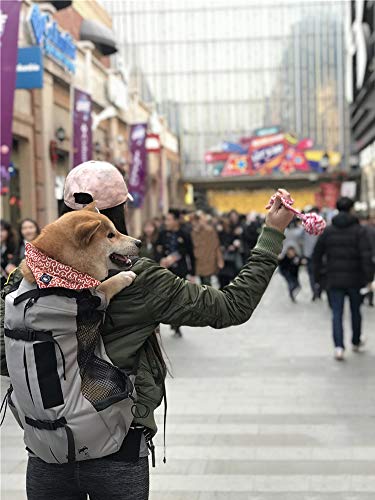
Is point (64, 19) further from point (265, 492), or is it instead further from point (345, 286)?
point (265, 492)

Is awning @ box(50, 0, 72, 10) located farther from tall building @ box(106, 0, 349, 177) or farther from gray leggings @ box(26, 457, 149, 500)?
tall building @ box(106, 0, 349, 177)

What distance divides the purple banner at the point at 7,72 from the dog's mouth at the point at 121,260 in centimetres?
1019

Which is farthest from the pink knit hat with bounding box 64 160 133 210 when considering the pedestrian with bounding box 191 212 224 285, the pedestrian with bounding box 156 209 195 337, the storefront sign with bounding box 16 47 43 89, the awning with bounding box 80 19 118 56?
the awning with bounding box 80 19 118 56

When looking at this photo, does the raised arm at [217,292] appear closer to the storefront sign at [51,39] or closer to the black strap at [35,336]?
the black strap at [35,336]

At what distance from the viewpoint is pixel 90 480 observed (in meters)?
2.68

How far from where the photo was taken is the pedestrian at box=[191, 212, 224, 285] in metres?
15.1

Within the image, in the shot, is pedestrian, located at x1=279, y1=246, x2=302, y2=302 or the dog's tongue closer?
the dog's tongue

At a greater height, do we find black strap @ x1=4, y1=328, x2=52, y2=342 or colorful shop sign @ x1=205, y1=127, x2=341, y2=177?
colorful shop sign @ x1=205, y1=127, x2=341, y2=177

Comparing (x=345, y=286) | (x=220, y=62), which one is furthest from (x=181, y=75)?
(x=345, y=286)

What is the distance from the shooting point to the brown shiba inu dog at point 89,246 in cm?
254

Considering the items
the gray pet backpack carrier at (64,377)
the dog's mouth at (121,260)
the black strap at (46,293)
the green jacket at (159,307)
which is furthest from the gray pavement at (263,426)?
the black strap at (46,293)

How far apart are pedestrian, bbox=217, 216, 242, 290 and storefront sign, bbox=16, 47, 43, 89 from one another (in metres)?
5.07

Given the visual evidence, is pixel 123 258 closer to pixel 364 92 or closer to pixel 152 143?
pixel 152 143

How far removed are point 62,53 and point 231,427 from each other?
15.4m
